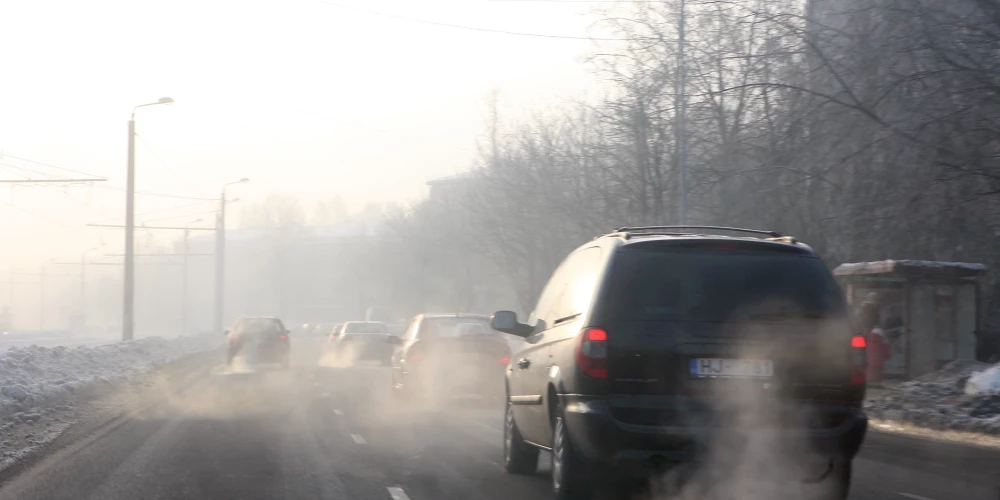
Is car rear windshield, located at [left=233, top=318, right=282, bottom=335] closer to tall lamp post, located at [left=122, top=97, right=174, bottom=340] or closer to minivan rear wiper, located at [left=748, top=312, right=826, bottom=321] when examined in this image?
tall lamp post, located at [left=122, top=97, right=174, bottom=340]

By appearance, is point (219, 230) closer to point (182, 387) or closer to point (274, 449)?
point (182, 387)

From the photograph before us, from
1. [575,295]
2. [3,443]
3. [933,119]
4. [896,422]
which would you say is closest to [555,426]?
[575,295]

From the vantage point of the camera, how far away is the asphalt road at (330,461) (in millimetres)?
9102

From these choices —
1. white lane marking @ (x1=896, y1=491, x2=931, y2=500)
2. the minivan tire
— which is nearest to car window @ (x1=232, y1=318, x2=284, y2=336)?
white lane marking @ (x1=896, y1=491, x2=931, y2=500)

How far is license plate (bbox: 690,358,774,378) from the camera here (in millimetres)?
6918

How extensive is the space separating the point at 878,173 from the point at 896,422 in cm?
846

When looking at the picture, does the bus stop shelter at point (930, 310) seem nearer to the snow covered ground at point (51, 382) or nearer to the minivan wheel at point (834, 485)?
the minivan wheel at point (834, 485)

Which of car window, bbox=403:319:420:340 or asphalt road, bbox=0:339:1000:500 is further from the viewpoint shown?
car window, bbox=403:319:420:340

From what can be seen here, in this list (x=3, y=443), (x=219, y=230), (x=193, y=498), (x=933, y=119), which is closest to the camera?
(x=193, y=498)

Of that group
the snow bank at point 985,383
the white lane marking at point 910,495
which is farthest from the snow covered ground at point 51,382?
the snow bank at point 985,383

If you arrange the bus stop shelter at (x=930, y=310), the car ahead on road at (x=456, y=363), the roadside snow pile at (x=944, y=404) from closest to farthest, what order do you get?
the roadside snow pile at (x=944, y=404) < the car ahead on road at (x=456, y=363) < the bus stop shelter at (x=930, y=310)

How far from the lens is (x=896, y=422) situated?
1647 cm

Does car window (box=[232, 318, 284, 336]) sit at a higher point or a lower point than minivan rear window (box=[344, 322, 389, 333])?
higher

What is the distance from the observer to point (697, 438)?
6.85 metres
